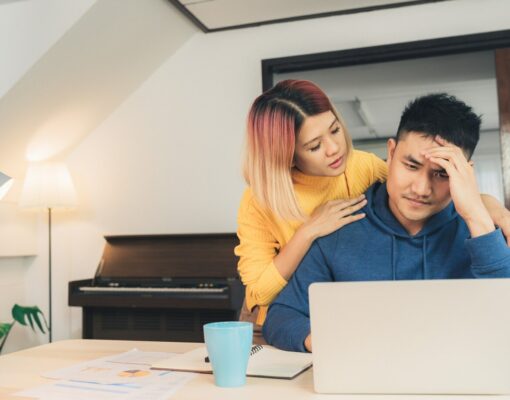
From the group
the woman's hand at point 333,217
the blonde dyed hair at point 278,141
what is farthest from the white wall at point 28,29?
the woman's hand at point 333,217

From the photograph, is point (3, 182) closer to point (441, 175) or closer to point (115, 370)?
point (115, 370)

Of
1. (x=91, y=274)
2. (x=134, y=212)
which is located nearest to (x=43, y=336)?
(x=91, y=274)

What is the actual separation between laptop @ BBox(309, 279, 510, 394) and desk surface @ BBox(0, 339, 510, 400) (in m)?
0.02

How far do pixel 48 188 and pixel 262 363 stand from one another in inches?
122

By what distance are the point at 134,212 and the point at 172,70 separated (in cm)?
99

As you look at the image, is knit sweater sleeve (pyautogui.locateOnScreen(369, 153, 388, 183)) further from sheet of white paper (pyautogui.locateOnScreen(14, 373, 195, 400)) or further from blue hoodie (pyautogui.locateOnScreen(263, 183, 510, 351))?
sheet of white paper (pyautogui.locateOnScreen(14, 373, 195, 400))

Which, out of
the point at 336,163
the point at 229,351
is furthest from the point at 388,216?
the point at 229,351

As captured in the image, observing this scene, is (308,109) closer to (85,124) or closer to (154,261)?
(154,261)

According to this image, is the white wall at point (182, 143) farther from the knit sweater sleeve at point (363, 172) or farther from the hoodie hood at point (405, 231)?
the hoodie hood at point (405, 231)

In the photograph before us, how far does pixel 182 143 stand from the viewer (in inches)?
159

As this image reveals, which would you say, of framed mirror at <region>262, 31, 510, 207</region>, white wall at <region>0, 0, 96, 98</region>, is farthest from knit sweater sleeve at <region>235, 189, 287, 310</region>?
framed mirror at <region>262, 31, 510, 207</region>

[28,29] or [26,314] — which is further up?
[28,29]

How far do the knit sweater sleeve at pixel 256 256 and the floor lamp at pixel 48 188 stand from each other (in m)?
2.47

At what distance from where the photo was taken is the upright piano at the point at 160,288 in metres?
3.42
